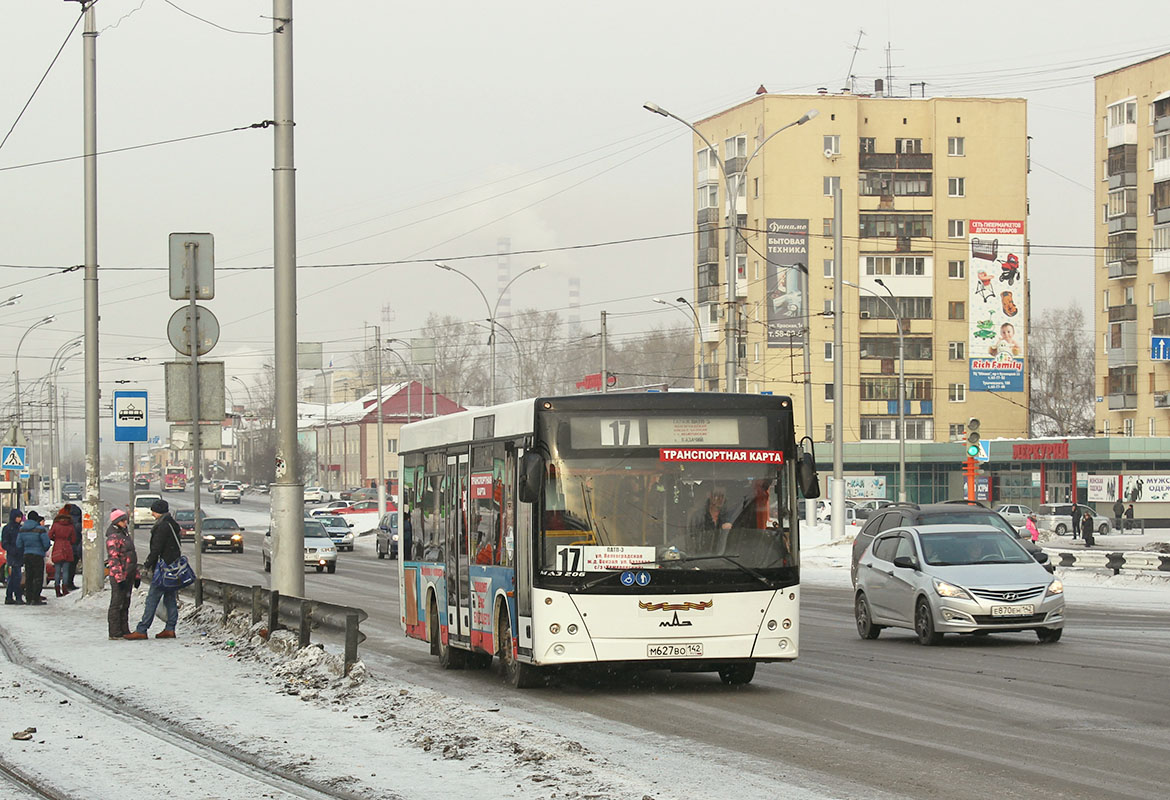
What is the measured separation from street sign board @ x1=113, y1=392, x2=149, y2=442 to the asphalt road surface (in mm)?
6010

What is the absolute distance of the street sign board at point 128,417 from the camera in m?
26.0

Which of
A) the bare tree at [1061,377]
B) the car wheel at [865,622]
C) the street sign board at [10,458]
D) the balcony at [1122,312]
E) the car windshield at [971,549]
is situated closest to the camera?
the car windshield at [971,549]

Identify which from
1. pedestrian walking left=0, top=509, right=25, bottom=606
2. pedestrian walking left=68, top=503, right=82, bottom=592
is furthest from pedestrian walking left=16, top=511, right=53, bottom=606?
pedestrian walking left=68, top=503, right=82, bottom=592

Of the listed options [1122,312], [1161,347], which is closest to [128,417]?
[1161,347]

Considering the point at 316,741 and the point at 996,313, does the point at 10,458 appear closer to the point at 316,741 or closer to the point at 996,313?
the point at 316,741

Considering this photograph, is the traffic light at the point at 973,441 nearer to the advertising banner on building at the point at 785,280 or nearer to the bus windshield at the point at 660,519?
the bus windshield at the point at 660,519

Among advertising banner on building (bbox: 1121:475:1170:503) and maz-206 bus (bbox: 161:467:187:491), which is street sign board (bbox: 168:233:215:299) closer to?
advertising banner on building (bbox: 1121:475:1170:503)

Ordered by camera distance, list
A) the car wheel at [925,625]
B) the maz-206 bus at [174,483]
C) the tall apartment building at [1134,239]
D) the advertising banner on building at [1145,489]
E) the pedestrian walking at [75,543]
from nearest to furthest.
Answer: the car wheel at [925,625], the pedestrian walking at [75,543], the advertising banner on building at [1145,489], the tall apartment building at [1134,239], the maz-206 bus at [174,483]

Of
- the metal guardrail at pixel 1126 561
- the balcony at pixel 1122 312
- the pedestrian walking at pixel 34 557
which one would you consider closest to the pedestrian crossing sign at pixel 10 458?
the pedestrian walking at pixel 34 557

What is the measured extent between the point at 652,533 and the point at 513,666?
6.48 ft

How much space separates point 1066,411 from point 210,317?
115 m

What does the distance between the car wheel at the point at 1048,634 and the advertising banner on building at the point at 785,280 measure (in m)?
70.5

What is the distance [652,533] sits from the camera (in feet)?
47.8

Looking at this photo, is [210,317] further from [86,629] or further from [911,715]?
[911,715]
